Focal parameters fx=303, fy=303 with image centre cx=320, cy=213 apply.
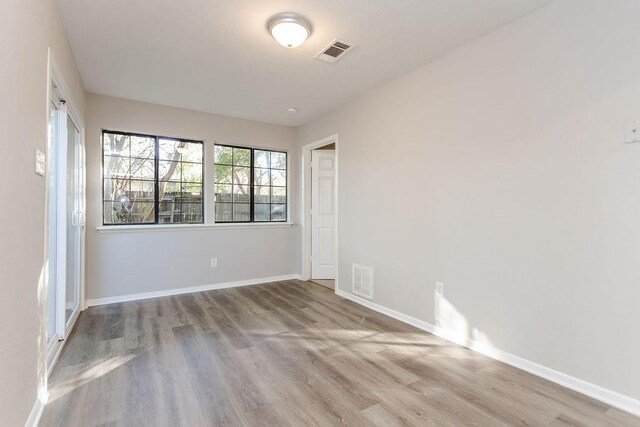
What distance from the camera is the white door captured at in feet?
16.1

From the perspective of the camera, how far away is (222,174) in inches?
177

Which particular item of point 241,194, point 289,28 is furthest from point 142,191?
point 289,28

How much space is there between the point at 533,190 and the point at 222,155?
3855mm

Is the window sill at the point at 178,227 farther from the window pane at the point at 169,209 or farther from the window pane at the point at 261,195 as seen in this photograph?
the window pane at the point at 261,195

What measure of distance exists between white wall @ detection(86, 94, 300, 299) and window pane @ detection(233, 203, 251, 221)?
205 mm

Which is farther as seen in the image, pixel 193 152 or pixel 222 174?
pixel 222 174

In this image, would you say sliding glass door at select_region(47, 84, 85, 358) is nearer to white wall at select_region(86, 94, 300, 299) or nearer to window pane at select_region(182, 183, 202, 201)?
white wall at select_region(86, 94, 300, 299)

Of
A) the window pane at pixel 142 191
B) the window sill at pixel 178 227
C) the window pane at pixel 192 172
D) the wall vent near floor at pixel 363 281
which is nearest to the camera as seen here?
the wall vent near floor at pixel 363 281

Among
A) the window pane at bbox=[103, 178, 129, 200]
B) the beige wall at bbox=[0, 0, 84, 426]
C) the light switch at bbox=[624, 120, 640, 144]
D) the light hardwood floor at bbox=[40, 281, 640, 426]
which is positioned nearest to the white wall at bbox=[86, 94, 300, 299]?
the window pane at bbox=[103, 178, 129, 200]

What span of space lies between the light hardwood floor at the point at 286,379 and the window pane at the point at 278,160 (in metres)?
2.60

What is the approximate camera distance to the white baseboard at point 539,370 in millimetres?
1754

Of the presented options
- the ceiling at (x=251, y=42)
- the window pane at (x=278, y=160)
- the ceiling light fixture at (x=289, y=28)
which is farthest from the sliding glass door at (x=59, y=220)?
the window pane at (x=278, y=160)

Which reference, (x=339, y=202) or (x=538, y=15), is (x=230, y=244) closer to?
(x=339, y=202)

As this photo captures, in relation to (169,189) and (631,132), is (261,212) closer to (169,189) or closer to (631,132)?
(169,189)
